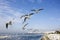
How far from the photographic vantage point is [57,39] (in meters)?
7.35

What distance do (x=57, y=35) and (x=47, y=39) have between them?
504 millimetres

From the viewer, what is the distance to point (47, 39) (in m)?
7.67

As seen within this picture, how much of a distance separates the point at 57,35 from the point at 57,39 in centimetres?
23

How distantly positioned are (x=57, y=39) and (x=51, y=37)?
295 mm

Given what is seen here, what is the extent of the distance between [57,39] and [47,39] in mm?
520

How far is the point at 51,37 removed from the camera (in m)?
7.49

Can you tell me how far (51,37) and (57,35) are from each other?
11.4 inches

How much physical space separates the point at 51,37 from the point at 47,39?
0.26m
